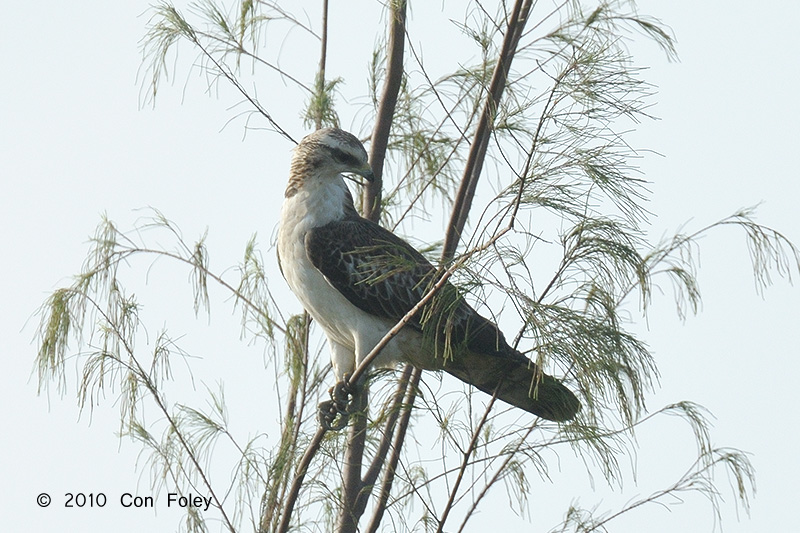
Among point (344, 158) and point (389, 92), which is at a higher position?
point (389, 92)

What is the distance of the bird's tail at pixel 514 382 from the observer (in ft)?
16.7

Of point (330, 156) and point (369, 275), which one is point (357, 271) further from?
point (330, 156)

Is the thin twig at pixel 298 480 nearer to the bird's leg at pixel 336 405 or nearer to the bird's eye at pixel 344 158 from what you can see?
the bird's leg at pixel 336 405

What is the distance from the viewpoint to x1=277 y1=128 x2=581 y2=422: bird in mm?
5352

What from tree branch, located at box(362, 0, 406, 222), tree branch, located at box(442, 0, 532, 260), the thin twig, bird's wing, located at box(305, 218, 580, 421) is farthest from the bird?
the thin twig

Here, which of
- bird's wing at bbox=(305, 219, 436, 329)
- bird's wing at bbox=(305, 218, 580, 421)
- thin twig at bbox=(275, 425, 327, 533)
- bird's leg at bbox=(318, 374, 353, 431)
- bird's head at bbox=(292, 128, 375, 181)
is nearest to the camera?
thin twig at bbox=(275, 425, 327, 533)

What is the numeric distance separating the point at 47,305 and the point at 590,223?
2.71m

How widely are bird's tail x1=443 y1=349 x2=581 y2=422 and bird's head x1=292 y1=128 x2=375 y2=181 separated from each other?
1016 millimetres

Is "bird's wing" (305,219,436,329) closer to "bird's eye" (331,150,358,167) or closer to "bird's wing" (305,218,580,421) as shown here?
"bird's wing" (305,218,580,421)

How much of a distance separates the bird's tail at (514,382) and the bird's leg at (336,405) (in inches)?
19.8

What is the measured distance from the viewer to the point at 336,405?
17.2 feet

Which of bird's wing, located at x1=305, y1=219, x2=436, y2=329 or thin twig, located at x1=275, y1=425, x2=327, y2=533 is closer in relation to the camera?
thin twig, located at x1=275, y1=425, x2=327, y2=533

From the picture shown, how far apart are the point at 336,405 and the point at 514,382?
85 centimetres

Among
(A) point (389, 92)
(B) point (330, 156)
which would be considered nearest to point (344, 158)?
(B) point (330, 156)
